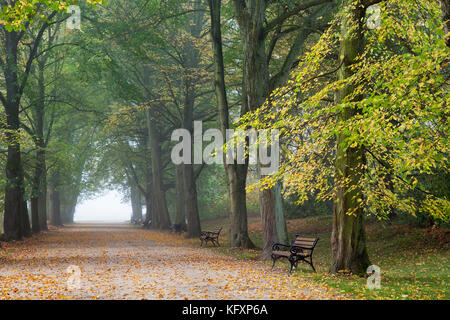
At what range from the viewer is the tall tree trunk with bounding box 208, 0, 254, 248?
1741 cm

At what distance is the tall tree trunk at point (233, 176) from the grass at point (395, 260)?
2.76 ft

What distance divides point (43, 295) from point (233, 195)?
10354mm

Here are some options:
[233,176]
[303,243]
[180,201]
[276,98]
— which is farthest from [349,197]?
[180,201]

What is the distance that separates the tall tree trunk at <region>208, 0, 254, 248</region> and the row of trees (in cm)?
5

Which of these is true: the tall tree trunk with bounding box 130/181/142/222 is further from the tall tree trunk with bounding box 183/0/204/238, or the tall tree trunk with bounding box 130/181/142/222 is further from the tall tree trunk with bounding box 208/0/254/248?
the tall tree trunk with bounding box 208/0/254/248

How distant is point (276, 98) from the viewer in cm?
1388

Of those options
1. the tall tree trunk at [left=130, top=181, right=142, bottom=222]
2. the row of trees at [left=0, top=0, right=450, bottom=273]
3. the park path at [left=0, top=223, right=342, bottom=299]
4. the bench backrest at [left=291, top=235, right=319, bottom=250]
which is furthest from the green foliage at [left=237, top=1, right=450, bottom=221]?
the tall tree trunk at [left=130, top=181, right=142, bottom=222]

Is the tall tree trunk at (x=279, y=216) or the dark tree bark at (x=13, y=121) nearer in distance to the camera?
the tall tree trunk at (x=279, y=216)

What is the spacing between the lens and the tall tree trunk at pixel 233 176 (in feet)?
57.1

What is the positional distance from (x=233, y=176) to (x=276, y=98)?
4.44m

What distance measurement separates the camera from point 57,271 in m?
11.2

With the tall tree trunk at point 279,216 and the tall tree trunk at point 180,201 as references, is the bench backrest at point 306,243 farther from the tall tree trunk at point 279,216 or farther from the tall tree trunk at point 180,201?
the tall tree trunk at point 180,201

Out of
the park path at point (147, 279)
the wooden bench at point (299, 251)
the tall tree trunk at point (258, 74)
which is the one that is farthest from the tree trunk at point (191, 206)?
the wooden bench at point (299, 251)
